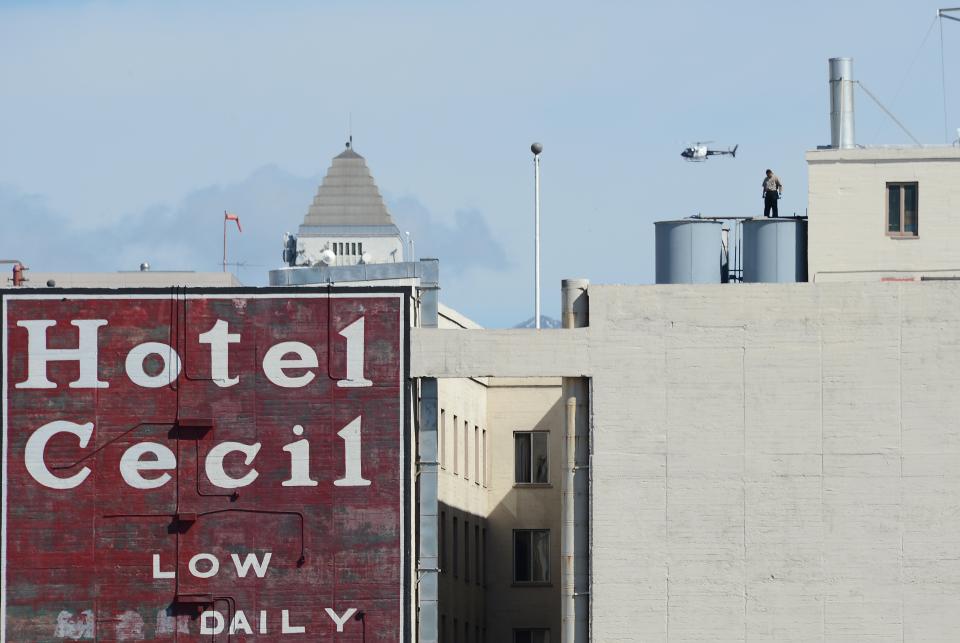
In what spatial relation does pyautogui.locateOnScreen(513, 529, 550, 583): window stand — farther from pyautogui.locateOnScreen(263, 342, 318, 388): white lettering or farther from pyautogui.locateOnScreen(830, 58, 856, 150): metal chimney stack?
pyautogui.locateOnScreen(263, 342, 318, 388): white lettering

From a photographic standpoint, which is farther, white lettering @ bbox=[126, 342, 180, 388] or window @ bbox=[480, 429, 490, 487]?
window @ bbox=[480, 429, 490, 487]

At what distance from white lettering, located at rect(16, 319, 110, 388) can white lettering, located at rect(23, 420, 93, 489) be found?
1.28m

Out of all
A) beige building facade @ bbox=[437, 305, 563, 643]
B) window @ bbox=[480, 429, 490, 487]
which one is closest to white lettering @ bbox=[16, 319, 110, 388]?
beige building facade @ bbox=[437, 305, 563, 643]

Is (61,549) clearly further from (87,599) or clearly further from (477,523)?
(477,523)

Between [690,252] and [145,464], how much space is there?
18462mm

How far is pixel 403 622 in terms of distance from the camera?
71.2m

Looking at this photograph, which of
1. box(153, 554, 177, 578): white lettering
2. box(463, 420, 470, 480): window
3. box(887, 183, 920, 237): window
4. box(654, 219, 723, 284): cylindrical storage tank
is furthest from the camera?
box(463, 420, 470, 480): window

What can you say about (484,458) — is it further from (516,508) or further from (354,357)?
(354,357)

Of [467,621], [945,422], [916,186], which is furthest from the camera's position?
[467,621]

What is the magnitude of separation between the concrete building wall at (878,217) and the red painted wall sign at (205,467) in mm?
14792

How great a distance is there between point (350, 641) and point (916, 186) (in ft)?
77.2

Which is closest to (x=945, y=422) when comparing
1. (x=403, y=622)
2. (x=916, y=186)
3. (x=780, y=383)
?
(x=780, y=383)

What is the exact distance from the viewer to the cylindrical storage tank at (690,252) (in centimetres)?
7688

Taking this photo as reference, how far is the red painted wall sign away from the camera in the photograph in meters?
71.2
